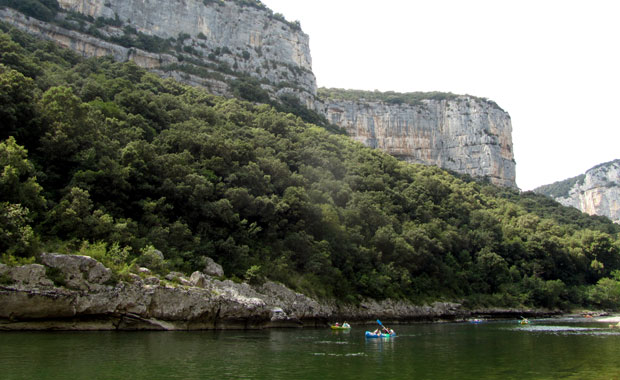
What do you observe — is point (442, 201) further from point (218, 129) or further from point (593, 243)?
point (218, 129)

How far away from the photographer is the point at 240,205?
1740 inches

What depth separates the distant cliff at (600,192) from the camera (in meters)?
152

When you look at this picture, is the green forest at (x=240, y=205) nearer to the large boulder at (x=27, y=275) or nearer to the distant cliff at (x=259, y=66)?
the large boulder at (x=27, y=275)

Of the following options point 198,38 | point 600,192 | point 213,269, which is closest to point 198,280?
point 213,269

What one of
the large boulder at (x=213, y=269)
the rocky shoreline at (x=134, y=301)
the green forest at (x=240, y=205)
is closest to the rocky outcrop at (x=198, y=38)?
the green forest at (x=240, y=205)

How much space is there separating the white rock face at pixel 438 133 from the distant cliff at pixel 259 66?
276 mm

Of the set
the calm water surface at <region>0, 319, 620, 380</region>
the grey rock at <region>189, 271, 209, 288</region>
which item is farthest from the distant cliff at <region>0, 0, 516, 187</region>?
the calm water surface at <region>0, 319, 620, 380</region>

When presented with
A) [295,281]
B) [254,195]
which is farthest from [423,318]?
[254,195]

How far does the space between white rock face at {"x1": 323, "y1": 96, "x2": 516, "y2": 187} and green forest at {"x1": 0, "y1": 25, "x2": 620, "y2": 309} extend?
139 feet

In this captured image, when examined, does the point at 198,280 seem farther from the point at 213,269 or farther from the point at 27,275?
the point at 27,275

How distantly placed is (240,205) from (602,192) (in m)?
152

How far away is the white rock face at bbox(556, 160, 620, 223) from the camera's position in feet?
497

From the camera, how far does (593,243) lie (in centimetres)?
7788

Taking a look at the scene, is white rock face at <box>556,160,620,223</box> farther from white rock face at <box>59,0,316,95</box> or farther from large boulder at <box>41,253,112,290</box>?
large boulder at <box>41,253,112,290</box>
